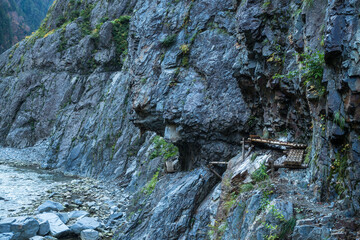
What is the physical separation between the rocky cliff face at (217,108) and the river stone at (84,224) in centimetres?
175

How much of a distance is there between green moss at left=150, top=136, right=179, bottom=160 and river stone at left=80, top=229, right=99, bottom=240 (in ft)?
20.7

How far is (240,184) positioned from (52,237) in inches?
392

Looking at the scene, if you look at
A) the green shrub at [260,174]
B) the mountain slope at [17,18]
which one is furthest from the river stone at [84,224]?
the mountain slope at [17,18]

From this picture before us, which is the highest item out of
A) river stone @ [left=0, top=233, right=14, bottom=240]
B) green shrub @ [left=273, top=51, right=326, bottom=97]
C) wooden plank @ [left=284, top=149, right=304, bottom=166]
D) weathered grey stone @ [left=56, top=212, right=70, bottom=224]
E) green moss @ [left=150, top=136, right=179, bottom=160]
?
green shrub @ [left=273, top=51, right=326, bottom=97]

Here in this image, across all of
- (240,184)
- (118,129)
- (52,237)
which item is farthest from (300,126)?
(118,129)

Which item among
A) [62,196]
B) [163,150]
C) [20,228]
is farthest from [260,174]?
[62,196]

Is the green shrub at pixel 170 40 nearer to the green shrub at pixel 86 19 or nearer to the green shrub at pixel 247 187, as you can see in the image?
the green shrub at pixel 247 187

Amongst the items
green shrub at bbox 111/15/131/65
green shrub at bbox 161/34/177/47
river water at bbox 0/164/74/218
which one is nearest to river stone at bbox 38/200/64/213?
river water at bbox 0/164/74/218

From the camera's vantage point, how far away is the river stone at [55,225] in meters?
13.6

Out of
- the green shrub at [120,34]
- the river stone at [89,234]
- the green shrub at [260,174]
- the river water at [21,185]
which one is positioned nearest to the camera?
the green shrub at [260,174]

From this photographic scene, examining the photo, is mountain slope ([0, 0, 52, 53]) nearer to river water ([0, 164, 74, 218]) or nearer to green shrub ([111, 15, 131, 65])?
green shrub ([111, 15, 131, 65])

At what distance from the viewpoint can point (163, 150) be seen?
63.1 ft

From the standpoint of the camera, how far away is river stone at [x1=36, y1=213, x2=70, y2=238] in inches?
535

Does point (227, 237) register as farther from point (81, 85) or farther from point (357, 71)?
point (81, 85)
